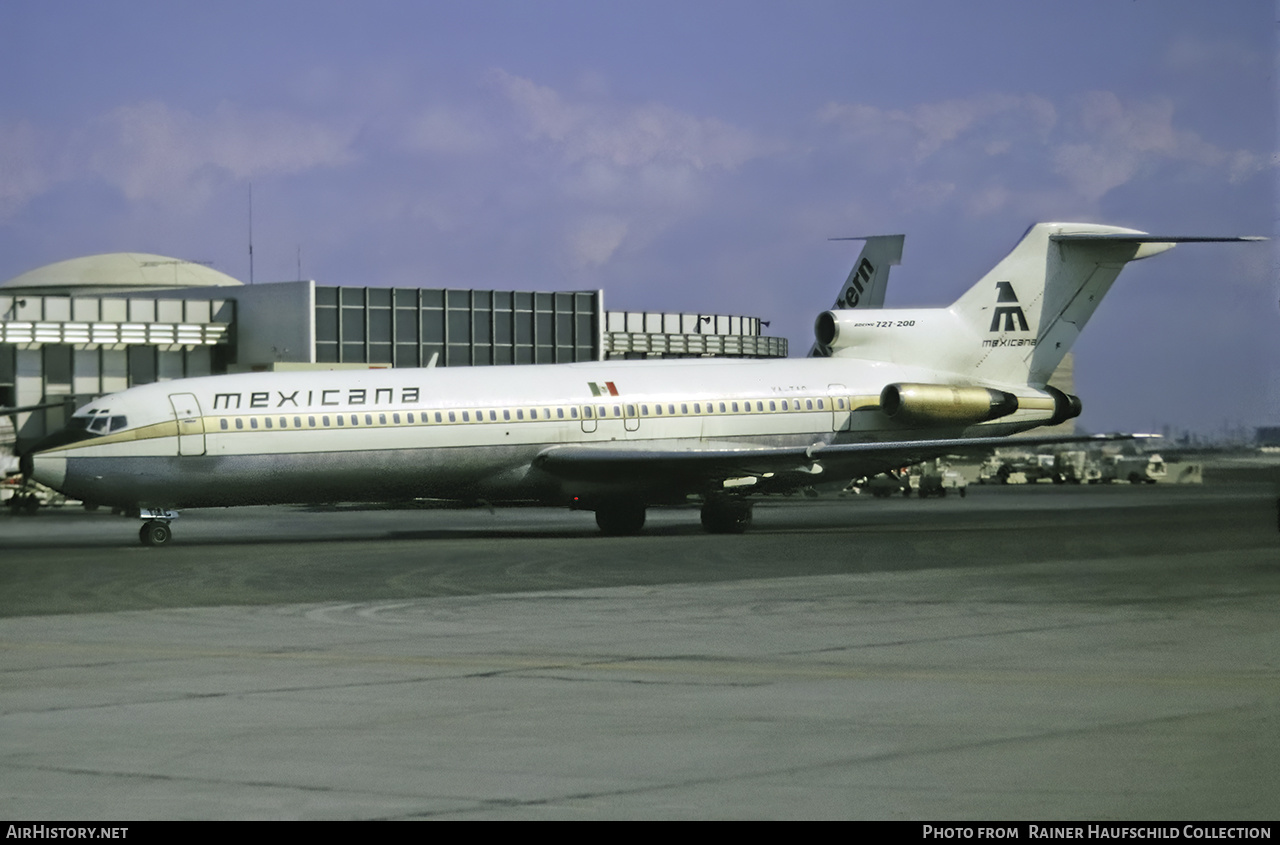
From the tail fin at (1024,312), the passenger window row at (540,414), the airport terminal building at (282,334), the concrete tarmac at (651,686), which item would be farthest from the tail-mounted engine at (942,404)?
the airport terminal building at (282,334)

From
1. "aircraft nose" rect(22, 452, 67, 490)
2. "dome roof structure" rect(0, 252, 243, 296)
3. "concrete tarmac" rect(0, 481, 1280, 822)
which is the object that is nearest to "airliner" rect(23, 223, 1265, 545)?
"aircraft nose" rect(22, 452, 67, 490)

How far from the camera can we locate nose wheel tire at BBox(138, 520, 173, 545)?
32375 millimetres

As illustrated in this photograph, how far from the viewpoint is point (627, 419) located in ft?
120

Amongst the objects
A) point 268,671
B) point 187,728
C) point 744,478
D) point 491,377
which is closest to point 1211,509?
point 744,478

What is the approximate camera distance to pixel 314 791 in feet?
28.1

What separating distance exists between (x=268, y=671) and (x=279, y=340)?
64.2m

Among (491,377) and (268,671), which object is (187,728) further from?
(491,377)

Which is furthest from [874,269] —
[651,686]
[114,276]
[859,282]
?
[114,276]

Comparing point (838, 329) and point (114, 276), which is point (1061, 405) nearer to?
point (838, 329)

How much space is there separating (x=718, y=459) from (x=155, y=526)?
469 inches

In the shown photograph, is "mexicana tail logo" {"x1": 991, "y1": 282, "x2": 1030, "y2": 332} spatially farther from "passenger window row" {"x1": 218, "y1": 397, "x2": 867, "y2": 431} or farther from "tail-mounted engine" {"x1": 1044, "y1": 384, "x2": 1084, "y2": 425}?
"passenger window row" {"x1": 218, "y1": 397, "x2": 867, "y2": 431}

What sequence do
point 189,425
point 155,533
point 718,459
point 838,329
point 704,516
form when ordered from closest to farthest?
point 155,533
point 189,425
point 718,459
point 704,516
point 838,329

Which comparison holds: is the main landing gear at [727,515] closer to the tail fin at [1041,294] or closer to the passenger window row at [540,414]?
the passenger window row at [540,414]

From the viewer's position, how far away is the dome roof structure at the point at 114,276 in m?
98.7
